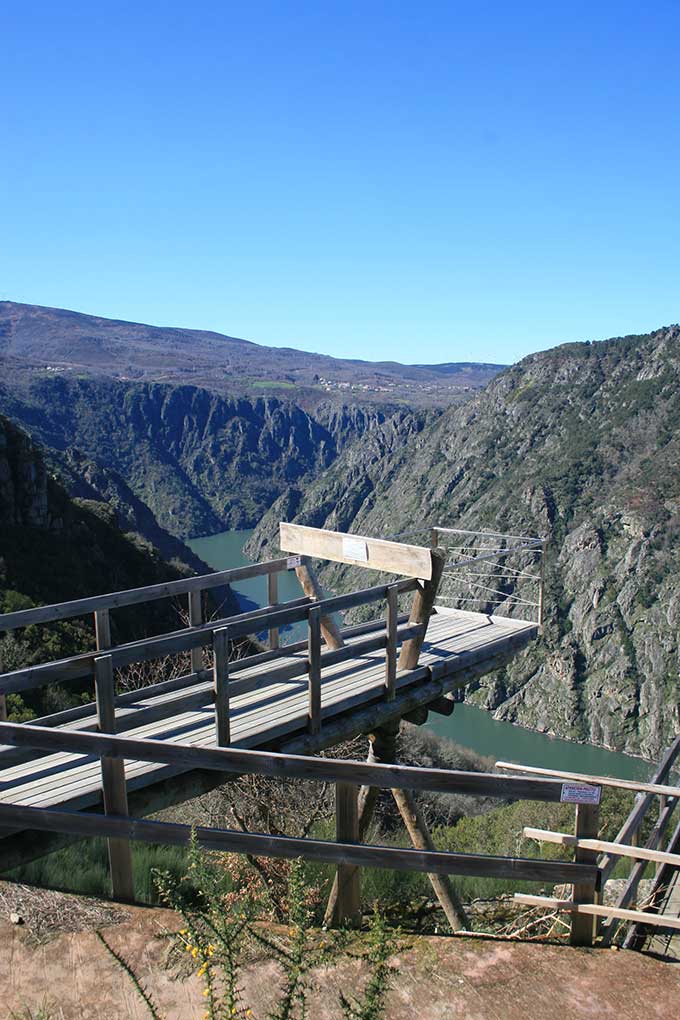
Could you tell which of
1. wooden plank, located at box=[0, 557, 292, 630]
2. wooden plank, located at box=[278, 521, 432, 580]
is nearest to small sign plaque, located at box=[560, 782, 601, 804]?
wooden plank, located at box=[278, 521, 432, 580]

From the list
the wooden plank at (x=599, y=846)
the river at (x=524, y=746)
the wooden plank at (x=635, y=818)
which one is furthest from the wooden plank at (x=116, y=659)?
the river at (x=524, y=746)

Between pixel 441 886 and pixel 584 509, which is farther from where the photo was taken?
pixel 584 509

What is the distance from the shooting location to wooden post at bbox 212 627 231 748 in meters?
4.49

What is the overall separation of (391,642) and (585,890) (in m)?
2.40

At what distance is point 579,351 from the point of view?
11269cm

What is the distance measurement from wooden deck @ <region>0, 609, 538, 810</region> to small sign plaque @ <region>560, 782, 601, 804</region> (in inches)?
69.0

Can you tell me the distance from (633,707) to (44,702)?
59968mm

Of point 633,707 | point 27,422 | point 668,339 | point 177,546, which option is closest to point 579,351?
point 668,339

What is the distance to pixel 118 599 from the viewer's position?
5.82 metres

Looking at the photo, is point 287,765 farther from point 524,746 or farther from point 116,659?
point 524,746

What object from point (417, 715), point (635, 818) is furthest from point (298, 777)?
point (417, 715)

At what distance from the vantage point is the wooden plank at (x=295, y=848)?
11.7ft

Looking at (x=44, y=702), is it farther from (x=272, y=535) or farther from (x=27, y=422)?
(x=27, y=422)

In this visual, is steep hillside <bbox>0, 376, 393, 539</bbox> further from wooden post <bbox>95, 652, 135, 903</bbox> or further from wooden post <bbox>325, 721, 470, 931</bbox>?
wooden post <bbox>95, 652, 135, 903</bbox>
